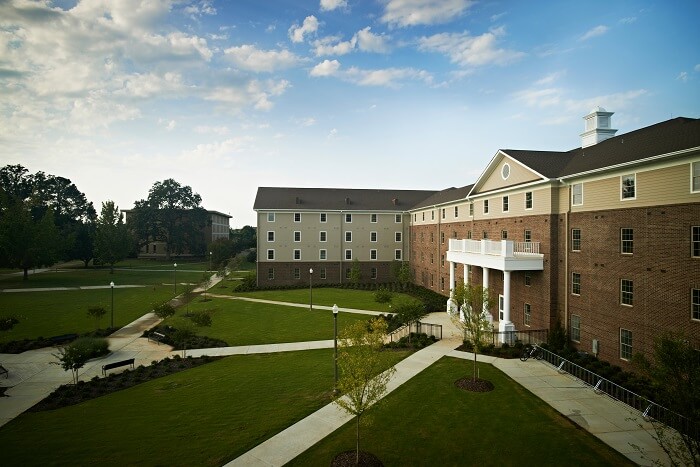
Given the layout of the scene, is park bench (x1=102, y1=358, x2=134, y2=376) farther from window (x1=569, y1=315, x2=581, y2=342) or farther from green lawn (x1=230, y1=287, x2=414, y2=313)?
window (x1=569, y1=315, x2=581, y2=342)

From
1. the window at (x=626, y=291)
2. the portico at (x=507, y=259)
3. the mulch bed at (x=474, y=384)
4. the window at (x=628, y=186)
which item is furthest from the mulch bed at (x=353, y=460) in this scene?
the window at (x=628, y=186)

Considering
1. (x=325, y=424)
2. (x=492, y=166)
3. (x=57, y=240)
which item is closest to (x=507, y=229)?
(x=492, y=166)

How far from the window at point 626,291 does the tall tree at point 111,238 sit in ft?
237

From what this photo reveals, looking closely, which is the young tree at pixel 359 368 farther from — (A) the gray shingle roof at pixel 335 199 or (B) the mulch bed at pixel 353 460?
(A) the gray shingle roof at pixel 335 199

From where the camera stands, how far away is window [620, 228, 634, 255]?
61.4 feet

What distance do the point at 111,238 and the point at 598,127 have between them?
2813 inches

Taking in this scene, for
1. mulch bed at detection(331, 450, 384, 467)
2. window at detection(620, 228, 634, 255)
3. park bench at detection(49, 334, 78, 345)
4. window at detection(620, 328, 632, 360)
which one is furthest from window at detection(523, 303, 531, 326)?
park bench at detection(49, 334, 78, 345)

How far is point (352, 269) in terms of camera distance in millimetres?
51000

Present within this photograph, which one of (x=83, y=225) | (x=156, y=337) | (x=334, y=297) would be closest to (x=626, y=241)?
(x=156, y=337)

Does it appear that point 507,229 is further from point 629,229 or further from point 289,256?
point 289,256

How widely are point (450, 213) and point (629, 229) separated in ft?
73.8

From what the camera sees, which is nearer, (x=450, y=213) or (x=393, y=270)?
(x=450, y=213)

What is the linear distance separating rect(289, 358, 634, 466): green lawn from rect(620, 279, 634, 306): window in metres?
7.25

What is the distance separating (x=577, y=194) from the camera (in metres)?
22.5
